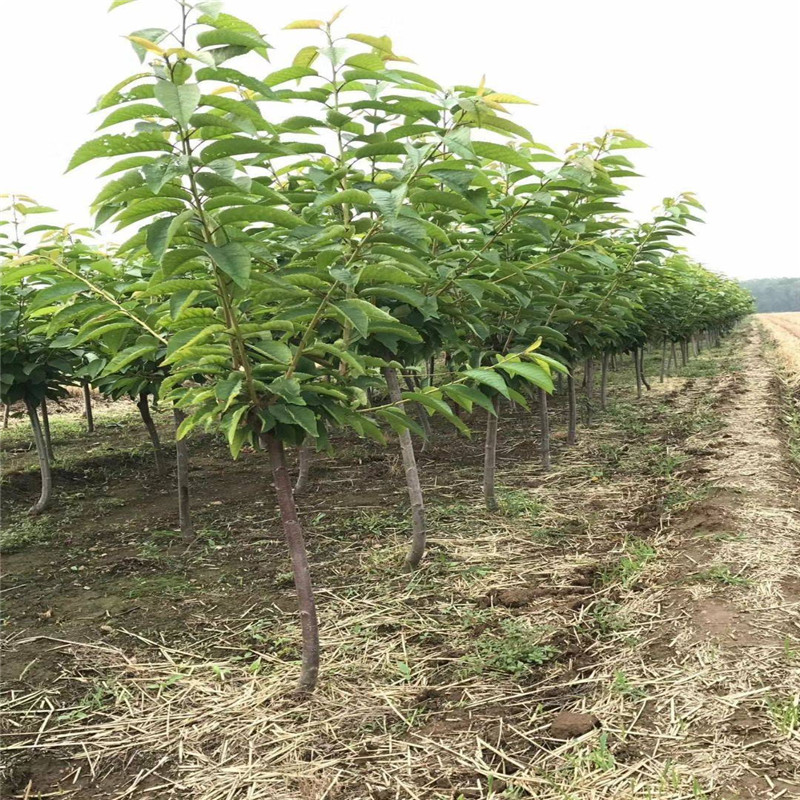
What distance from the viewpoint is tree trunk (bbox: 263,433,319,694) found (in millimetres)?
2604

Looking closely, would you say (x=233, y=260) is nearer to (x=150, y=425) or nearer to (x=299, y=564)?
(x=299, y=564)

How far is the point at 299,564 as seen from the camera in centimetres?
269

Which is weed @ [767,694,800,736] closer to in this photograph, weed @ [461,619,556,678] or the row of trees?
weed @ [461,619,556,678]

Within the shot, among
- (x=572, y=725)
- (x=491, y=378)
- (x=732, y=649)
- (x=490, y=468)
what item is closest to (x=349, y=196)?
(x=491, y=378)

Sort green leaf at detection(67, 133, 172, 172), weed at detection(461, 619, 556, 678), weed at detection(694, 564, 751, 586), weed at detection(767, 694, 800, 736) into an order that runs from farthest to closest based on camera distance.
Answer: weed at detection(694, 564, 751, 586) → weed at detection(461, 619, 556, 678) → weed at detection(767, 694, 800, 736) → green leaf at detection(67, 133, 172, 172)

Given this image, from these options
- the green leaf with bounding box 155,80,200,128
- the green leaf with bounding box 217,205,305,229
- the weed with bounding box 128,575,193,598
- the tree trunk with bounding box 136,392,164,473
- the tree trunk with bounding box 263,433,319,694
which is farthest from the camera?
the tree trunk with bounding box 136,392,164,473

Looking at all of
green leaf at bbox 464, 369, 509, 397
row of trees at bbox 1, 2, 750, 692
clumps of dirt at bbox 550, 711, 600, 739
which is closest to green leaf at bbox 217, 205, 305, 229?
row of trees at bbox 1, 2, 750, 692

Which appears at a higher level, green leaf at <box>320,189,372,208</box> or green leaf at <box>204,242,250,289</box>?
green leaf at <box>320,189,372,208</box>

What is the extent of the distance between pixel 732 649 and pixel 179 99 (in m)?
2.88

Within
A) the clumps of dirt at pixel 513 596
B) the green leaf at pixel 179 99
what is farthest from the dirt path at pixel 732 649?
the green leaf at pixel 179 99

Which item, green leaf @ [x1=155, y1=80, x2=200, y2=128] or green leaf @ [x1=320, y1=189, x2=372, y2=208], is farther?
green leaf @ [x1=320, y1=189, x2=372, y2=208]

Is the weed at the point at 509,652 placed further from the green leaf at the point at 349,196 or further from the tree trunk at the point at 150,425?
the tree trunk at the point at 150,425

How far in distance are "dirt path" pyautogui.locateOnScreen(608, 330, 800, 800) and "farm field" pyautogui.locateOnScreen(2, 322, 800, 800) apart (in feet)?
0.03

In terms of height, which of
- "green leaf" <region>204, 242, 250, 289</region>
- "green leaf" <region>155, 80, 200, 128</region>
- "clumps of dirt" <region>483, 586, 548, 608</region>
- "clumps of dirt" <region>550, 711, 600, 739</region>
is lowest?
"clumps of dirt" <region>483, 586, 548, 608</region>
